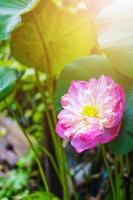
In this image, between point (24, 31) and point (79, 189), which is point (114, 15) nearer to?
point (24, 31)

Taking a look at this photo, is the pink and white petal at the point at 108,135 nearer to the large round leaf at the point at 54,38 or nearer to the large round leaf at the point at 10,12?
the large round leaf at the point at 10,12

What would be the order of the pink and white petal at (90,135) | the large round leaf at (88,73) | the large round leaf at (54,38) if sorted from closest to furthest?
the pink and white petal at (90,135)
the large round leaf at (88,73)
the large round leaf at (54,38)

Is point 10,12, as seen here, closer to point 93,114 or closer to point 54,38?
point 93,114

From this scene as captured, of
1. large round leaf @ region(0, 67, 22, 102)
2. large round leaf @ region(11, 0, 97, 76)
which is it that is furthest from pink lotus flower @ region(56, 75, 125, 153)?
large round leaf @ region(11, 0, 97, 76)

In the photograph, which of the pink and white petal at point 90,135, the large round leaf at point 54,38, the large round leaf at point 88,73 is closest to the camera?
the pink and white petal at point 90,135

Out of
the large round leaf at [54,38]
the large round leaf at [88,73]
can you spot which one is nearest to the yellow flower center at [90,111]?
the large round leaf at [88,73]

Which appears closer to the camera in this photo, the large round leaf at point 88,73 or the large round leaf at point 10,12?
the large round leaf at point 10,12

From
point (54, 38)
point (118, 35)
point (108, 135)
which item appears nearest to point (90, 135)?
point (108, 135)

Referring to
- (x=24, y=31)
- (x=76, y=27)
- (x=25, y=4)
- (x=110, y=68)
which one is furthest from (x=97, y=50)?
(x=25, y=4)

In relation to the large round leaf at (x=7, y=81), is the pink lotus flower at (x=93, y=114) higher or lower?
lower

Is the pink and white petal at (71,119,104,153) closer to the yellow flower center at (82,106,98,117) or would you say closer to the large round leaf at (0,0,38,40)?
the yellow flower center at (82,106,98,117)
